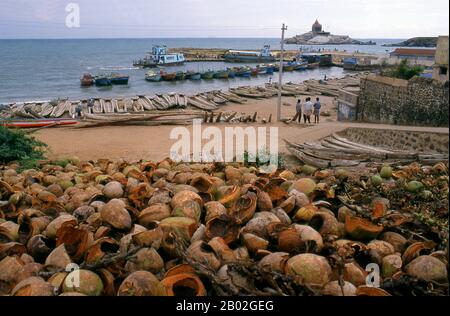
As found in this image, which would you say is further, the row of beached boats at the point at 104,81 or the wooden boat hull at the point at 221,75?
the wooden boat hull at the point at 221,75

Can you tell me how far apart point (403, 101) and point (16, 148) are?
14.0 metres

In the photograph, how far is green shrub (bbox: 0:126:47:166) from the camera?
12.6 metres

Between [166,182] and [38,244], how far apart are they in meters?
2.42

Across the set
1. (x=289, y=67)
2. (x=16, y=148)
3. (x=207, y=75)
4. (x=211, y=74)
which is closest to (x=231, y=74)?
(x=211, y=74)

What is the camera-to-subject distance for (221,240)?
4.14 meters

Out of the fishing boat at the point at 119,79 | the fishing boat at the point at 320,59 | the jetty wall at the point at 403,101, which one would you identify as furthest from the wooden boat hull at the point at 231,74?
the jetty wall at the point at 403,101

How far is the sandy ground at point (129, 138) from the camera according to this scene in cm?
1582

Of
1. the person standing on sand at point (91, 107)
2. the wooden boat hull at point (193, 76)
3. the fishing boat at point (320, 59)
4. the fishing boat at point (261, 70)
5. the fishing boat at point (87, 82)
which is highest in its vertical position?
the fishing boat at point (320, 59)

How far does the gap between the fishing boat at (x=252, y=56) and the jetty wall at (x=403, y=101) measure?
6222 centimetres

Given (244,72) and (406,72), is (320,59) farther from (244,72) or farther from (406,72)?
(406,72)

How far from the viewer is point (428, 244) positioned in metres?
4.38

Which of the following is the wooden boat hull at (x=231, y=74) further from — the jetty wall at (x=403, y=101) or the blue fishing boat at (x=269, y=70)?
the jetty wall at (x=403, y=101)
